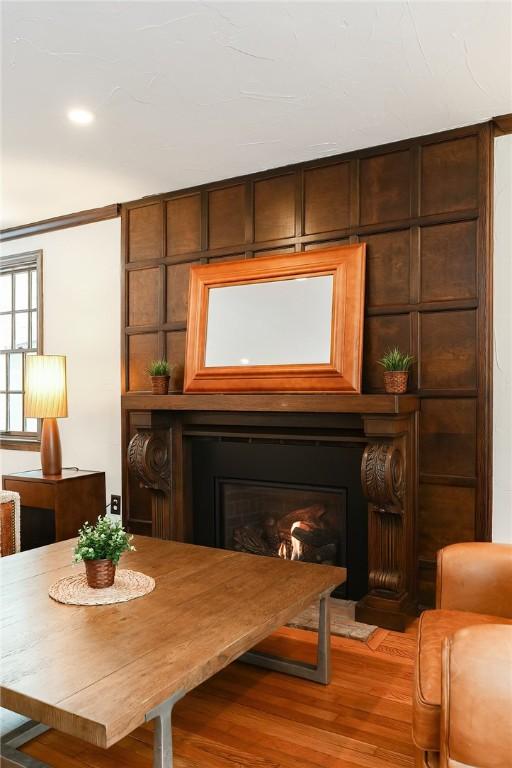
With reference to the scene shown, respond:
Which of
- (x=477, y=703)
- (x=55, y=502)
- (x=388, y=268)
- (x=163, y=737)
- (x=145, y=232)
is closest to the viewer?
(x=477, y=703)

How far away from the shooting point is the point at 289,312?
11.3ft

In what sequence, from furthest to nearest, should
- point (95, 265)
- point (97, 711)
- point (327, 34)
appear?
point (95, 265) → point (327, 34) → point (97, 711)

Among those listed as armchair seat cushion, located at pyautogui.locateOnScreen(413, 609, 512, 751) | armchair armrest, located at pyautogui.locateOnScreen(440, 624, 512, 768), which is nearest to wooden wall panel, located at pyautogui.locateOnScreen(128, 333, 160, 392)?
armchair seat cushion, located at pyautogui.locateOnScreen(413, 609, 512, 751)

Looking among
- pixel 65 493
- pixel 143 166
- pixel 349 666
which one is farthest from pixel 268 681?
pixel 143 166

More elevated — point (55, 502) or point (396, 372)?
point (396, 372)

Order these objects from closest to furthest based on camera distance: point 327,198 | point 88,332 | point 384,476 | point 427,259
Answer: point 384,476, point 427,259, point 327,198, point 88,332

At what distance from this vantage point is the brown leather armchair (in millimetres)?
1331

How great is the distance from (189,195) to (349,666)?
2.93 m

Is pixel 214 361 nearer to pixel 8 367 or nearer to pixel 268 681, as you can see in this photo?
pixel 268 681

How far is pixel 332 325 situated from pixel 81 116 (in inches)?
64.7

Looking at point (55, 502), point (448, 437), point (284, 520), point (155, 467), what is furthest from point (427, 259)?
point (55, 502)

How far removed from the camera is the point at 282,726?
2.04 metres

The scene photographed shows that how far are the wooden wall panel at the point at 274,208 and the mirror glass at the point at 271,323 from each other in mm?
319

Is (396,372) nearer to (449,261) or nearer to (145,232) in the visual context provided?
(449,261)
